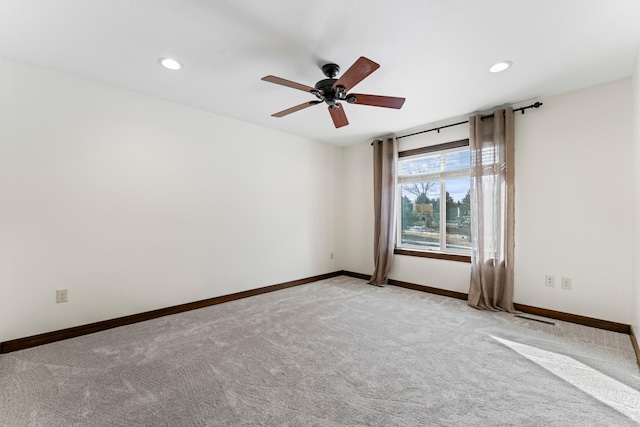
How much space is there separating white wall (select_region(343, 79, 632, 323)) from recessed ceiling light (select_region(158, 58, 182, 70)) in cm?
373

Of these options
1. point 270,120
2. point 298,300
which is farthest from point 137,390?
point 270,120

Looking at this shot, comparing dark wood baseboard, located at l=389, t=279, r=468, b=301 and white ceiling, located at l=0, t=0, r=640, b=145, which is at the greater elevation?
white ceiling, located at l=0, t=0, r=640, b=145

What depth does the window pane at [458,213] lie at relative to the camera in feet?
12.8

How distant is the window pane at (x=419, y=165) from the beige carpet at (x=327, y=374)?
2.23 meters

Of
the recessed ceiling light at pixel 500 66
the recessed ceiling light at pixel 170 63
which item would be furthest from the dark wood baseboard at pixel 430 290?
the recessed ceiling light at pixel 170 63

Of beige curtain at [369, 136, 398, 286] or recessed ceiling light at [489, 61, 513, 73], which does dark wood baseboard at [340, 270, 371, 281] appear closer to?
beige curtain at [369, 136, 398, 286]

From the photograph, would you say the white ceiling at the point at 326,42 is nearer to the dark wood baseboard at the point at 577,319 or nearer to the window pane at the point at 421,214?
the window pane at the point at 421,214

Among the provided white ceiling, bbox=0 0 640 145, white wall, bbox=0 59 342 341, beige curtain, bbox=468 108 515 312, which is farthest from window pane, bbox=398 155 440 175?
white wall, bbox=0 59 342 341

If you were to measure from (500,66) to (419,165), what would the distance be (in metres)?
2.00

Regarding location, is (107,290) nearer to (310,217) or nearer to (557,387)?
(310,217)

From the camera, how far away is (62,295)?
2.58m

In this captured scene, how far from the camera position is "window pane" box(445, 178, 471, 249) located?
390 centimetres

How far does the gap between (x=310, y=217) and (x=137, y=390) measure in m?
3.36

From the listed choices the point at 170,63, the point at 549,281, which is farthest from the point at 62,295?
the point at 549,281
